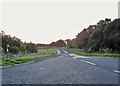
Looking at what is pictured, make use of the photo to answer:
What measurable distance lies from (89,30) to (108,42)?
3639cm

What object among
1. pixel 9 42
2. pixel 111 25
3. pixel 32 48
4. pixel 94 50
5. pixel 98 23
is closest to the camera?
pixel 9 42

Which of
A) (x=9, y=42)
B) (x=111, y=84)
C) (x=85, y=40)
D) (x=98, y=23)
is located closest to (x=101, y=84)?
(x=111, y=84)

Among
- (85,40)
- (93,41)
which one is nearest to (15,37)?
(93,41)

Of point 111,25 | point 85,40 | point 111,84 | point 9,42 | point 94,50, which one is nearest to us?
point 111,84

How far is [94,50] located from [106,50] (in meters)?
11.1

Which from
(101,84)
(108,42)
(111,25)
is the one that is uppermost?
(111,25)

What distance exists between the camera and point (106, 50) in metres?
59.0

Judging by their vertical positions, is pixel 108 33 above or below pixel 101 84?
above

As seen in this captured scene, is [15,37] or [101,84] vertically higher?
[15,37]

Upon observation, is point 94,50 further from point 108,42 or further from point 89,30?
point 89,30

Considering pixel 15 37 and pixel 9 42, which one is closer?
pixel 9 42

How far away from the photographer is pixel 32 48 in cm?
7594

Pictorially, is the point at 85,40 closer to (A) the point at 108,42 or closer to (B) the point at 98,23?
(B) the point at 98,23

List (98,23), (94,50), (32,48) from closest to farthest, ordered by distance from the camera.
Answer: (94,50) → (32,48) → (98,23)
